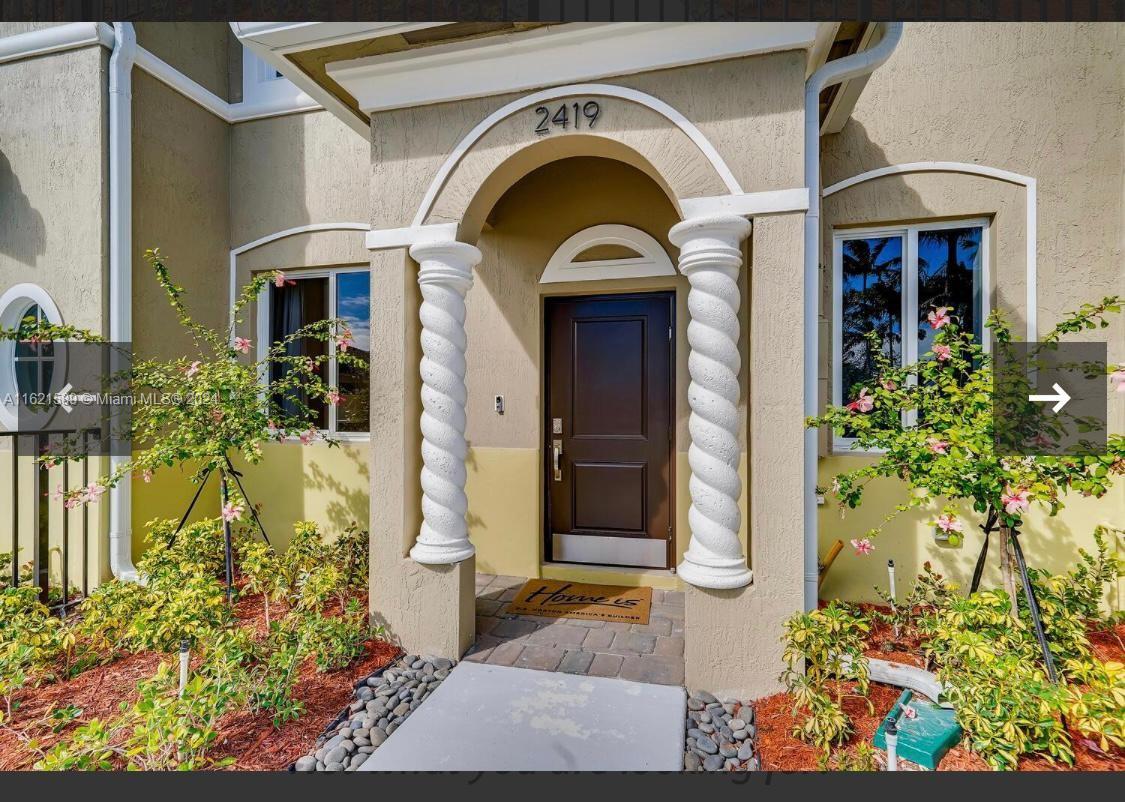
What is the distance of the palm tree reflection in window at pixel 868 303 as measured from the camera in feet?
12.2

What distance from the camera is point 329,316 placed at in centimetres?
475

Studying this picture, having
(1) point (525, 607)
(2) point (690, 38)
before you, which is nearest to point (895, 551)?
(1) point (525, 607)

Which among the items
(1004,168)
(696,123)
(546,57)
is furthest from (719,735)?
(1004,168)

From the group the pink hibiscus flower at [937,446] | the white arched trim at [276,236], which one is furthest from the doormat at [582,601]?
the white arched trim at [276,236]

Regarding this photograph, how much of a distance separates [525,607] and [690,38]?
346cm

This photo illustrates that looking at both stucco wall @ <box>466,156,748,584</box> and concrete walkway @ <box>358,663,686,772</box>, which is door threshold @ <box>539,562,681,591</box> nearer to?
stucco wall @ <box>466,156,748,584</box>

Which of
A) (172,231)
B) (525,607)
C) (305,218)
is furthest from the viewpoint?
(305,218)

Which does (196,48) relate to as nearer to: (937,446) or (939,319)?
(939,319)

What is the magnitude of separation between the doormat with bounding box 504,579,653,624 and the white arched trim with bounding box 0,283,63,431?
397cm

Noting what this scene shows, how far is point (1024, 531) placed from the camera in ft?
11.1

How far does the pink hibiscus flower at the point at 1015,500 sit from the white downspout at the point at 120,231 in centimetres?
524

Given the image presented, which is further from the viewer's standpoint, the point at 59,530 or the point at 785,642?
the point at 59,530

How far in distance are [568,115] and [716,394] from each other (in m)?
1.68

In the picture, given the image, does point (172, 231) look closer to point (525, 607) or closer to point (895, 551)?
point (525, 607)
